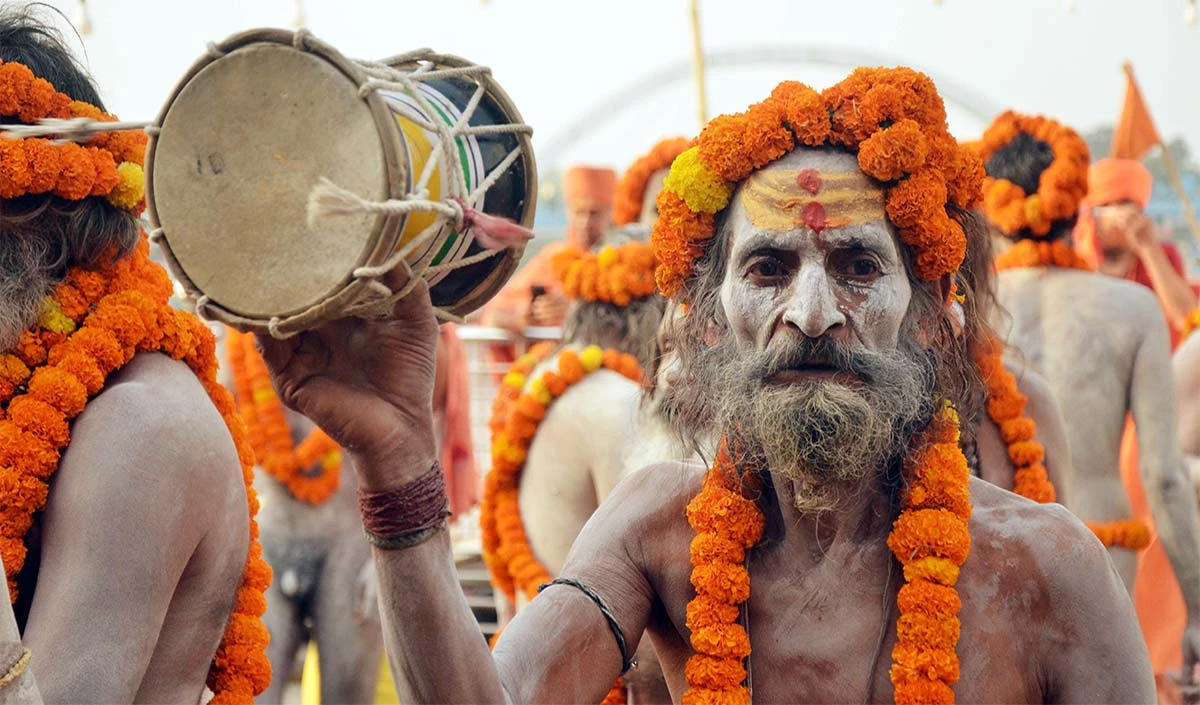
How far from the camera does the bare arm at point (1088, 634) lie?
9.01ft

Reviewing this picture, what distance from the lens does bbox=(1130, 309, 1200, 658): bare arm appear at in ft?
19.2

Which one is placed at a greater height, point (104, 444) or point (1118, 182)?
point (104, 444)

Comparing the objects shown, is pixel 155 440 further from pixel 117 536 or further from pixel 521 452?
pixel 521 452

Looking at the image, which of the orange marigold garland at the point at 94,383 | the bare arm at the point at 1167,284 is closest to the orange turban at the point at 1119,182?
the bare arm at the point at 1167,284

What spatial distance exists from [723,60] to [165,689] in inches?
1393

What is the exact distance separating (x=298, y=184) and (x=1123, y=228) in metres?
5.98

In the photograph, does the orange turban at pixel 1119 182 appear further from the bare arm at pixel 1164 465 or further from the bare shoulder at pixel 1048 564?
the bare shoulder at pixel 1048 564

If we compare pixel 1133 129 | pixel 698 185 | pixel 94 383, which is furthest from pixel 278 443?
pixel 1133 129

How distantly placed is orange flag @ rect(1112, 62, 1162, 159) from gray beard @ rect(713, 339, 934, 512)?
19.6ft

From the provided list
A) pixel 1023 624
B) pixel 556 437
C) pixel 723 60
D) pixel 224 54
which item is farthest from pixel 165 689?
pixel 723 60

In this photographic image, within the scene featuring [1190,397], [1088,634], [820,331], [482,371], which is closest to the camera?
[1088,634]

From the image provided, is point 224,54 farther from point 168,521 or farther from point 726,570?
point 726,570

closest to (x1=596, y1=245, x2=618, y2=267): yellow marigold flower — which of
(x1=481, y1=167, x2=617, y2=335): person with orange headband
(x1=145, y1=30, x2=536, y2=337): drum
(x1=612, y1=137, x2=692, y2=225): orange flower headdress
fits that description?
(x1=481, y1=167, x2=617, y2=335): person with orange headband

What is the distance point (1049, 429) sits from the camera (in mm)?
4656
